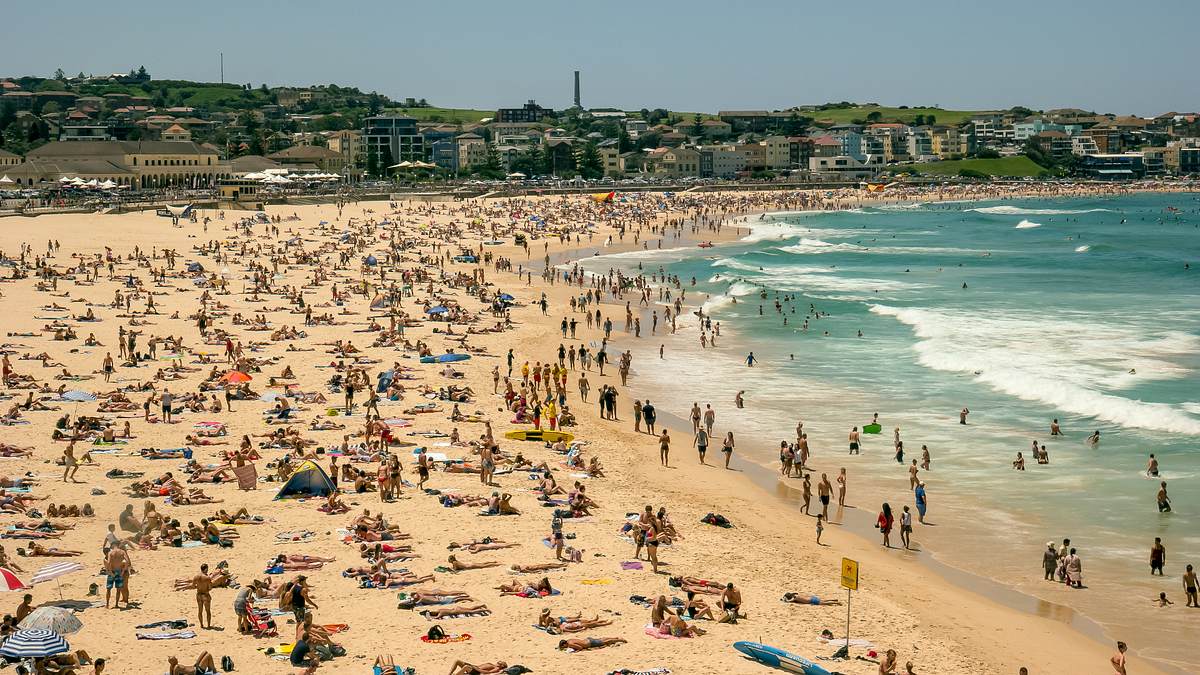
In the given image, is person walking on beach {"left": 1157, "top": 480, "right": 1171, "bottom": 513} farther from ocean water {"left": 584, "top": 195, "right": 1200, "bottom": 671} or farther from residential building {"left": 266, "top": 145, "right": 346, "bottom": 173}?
residential building {"left": 266, "top": 145, "right": 346, "bottom": 173}

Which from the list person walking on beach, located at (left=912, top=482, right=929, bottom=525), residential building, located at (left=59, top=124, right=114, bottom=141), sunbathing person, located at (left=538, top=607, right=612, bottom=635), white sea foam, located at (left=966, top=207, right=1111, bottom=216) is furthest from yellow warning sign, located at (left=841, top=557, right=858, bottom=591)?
residential building, located at (left=59, top=124, right=114, bottom=141)

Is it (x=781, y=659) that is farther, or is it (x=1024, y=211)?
(x=1024, y=211)

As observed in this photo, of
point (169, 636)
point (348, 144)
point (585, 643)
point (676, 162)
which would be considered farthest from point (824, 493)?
point (676, 162)

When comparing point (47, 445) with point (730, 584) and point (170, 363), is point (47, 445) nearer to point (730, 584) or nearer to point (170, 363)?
point (170, 363)

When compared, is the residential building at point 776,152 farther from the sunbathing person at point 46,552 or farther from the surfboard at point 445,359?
the sunbathing person at point 46,552

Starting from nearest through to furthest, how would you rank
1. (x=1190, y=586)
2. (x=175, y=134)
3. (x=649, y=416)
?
(x=1190, y=586) → (x=649, y=416) → (x=175, y=134)

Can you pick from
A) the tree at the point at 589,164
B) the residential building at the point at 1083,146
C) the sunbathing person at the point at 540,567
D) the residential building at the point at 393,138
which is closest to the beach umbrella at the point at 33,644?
the sunbathing person at the point at 540,567

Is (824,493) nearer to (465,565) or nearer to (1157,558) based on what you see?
(1157,558)
